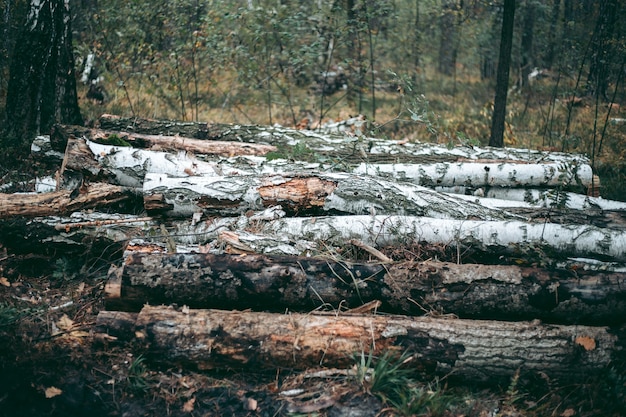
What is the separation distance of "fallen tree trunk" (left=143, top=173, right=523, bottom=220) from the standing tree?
3.05 m

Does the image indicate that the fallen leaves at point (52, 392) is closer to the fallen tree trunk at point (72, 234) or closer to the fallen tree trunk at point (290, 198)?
the fallen tree trunk at point (72, 234)

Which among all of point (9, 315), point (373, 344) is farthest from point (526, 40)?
point (9, 315)

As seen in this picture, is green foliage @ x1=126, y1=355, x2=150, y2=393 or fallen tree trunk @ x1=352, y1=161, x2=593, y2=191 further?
fallen tree trunk @ x1=352, y1=161, x2=593, y2=191

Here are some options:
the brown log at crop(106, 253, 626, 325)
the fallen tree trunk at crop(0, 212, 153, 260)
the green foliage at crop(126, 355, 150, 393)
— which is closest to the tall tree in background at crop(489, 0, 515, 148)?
the brown log at crop(106, 253, 626, 325)

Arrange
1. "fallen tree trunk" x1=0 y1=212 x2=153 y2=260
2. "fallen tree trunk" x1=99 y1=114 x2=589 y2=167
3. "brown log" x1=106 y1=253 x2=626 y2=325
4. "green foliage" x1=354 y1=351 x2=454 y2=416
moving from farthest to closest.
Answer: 1. "fallen tree trunk" x1=99 y1=114 x2=589 y2=167
2. "fallen tree trunk" x1=0 y1=212 x2=153 y2=260
3. "brown log" x1=106 y1=253 x2=626 y2=325
4. "green foliage" x1=354 y1=351 x2=454 y2=416

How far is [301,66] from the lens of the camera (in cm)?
830

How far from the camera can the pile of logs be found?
9.71 feet

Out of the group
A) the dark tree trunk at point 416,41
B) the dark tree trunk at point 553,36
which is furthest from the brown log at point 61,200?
the dark tree trunk at point 553,36

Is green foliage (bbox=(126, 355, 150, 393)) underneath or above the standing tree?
underneath

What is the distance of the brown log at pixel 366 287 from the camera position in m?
3.16

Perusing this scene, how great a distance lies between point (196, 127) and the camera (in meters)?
5.60

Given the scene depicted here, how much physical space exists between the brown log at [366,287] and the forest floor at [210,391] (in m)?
0.43

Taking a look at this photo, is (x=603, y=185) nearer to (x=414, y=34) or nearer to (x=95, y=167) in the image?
(x=414, y=34)

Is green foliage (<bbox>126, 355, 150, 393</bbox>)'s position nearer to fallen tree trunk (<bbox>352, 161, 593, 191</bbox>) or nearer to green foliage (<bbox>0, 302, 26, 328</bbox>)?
green foliage (<bbox>0, 302, 26, 328</bbox>)
